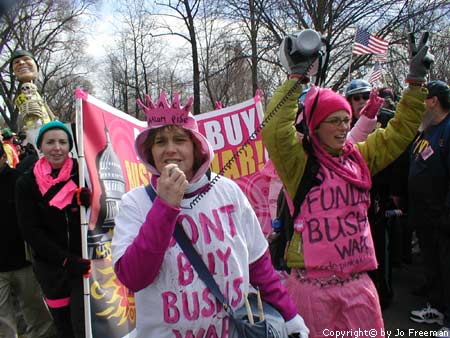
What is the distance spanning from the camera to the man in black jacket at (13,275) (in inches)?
139

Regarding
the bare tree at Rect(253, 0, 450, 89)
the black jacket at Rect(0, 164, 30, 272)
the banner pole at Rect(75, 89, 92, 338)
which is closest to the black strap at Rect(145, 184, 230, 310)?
the banner pole at Rect(75, 89, 92, 338)

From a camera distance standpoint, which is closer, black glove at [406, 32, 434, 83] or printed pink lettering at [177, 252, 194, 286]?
printed pink lettering at [177, 252, 194, 286]

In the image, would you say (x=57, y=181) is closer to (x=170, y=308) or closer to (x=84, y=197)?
(x=84, y=197)

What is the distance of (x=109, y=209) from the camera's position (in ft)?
9.96

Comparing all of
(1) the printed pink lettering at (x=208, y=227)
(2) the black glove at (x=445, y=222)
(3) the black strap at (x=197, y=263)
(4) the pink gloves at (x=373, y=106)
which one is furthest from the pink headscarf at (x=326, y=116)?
(2) the black glove at (x=445, y=222)

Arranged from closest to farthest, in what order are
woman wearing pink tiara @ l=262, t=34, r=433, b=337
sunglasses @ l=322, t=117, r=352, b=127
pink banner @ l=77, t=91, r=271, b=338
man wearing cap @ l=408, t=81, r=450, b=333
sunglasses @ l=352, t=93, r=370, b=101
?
woman wearing pink tiara @ l=262, t=34, r=433, b=337, sunglasses @ l=322, t=117, r=352, b=127, pink banner @ l=77, t=91, r=271, b=338, man wearing cap @ l=408, t=81, r=450, b=333, sunglasses @ l=352, t=93, r=370, b=101

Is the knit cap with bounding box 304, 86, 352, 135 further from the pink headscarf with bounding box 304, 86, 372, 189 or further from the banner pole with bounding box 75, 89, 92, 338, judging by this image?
the banner pole with bounding box 75, 89, 92, 338

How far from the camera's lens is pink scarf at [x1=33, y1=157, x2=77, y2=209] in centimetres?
301

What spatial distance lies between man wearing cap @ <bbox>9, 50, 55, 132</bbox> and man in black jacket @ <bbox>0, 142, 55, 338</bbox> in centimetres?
38

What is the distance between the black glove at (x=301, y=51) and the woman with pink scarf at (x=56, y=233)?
1710 mm

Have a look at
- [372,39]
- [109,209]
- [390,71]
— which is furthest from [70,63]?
[109,209]

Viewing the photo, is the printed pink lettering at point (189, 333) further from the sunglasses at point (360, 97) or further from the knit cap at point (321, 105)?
the sunglasses at point (360, 97)

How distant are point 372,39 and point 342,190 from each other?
4847 mm

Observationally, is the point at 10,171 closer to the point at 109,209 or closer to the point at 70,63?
the point at 109,209
